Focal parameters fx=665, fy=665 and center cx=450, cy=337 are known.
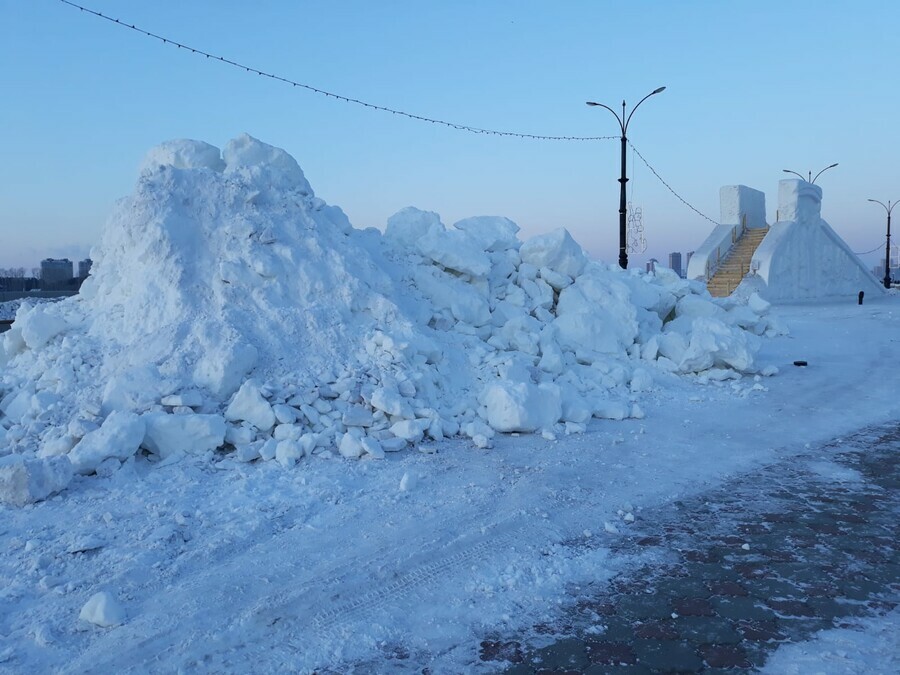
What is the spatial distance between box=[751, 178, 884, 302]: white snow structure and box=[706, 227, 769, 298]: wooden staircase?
3.17ft

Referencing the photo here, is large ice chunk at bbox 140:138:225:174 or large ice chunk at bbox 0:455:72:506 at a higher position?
large ice chunk at bbox 140:138:225:174

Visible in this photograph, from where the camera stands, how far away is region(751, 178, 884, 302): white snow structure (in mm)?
26344

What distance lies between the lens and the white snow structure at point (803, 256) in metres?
26.3

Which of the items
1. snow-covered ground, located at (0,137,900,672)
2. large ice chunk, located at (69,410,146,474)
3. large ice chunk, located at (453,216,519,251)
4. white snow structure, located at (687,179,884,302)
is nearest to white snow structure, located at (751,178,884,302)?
white snow structure, located at (687,179,884,302)

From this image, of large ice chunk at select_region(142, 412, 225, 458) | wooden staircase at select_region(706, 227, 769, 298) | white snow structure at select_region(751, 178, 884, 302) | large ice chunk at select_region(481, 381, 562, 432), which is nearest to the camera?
large ice chunk at select_region(142, 412, 225, 458)

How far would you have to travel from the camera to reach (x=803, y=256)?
27812 millimetres

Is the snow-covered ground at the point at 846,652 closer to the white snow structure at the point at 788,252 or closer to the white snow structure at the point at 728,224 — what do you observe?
Answer: the white snow structure at the point at 788,252

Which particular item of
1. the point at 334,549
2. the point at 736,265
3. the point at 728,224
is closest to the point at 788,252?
the point at 736,265

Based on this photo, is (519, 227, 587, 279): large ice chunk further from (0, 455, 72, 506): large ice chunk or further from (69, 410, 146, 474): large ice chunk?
(0, 455, 72, 506): large ice chunk

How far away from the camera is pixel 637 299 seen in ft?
36.2

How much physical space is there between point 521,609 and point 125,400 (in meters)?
4.11

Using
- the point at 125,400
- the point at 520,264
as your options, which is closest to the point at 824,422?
the point at 520,264

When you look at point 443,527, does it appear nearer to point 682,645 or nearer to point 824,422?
point 682,645

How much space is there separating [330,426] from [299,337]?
58.8 inches
